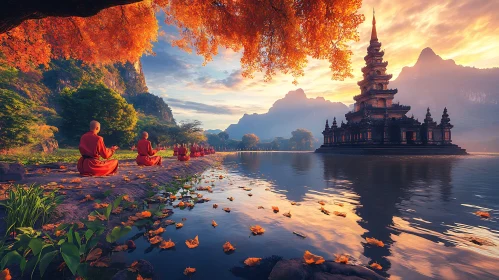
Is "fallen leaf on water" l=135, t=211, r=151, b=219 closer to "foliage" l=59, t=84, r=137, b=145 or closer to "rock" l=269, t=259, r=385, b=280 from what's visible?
"rock" l=269, t=259, r=385, b=280

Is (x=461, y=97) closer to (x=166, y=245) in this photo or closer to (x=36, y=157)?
(x=166, y=245)

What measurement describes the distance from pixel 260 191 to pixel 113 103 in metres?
29.7

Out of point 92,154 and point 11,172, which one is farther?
point 92,154

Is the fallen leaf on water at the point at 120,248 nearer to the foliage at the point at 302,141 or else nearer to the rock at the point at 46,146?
the rock at the point at 46,146

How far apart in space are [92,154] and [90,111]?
26.2m

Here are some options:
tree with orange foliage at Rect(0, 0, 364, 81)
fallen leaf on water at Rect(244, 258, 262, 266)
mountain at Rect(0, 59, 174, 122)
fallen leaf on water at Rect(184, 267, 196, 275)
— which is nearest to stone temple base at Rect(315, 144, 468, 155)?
tree with orange foliage at Rect(0, 0, 364, 81)

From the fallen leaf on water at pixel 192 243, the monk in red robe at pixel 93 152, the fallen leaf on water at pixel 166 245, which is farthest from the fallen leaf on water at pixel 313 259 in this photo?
the monk in red robe at pixel 93 152

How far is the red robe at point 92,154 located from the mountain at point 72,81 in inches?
330

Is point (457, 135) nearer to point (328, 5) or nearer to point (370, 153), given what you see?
point (370, 153)

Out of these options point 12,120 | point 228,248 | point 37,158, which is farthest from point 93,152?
point 12,120

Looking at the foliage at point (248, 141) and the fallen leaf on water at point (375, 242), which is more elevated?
the foliage at point (248, 141)

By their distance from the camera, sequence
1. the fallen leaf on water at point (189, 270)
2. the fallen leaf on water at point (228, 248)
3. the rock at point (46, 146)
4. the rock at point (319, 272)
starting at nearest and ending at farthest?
1. the rock at point (319, 272)
2. the fallen leaf on water at point (189, 270)
3. the fallen leaf on water at point (228, 248)
4. the rock at point (46, 146)

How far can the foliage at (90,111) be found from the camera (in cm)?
2641

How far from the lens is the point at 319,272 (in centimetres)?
233
